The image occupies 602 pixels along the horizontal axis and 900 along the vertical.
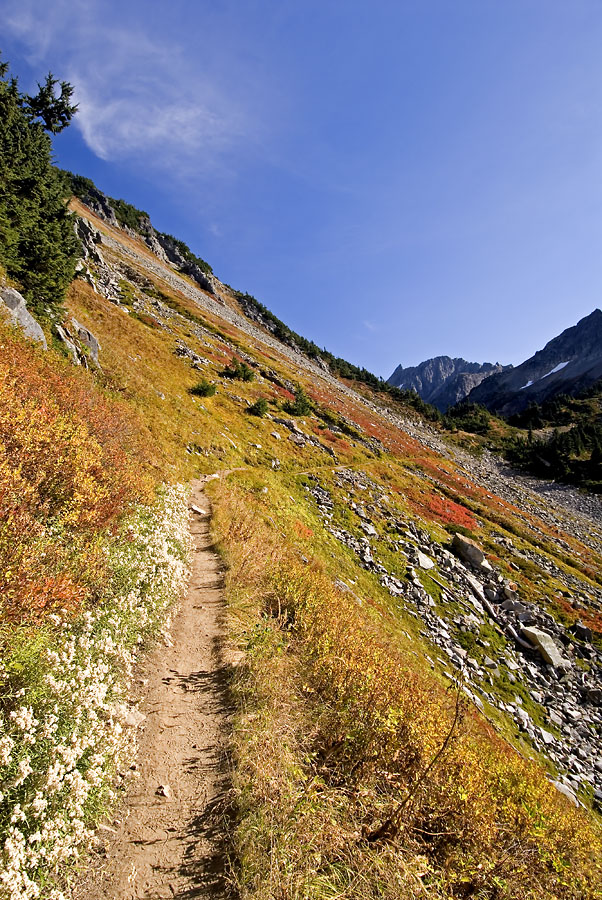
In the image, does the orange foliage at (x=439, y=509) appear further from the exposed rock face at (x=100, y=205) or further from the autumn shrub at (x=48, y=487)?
the exposed rock face at (x=100, y=205)

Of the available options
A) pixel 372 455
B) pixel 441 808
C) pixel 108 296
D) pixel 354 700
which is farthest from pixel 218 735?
pixel 108 296

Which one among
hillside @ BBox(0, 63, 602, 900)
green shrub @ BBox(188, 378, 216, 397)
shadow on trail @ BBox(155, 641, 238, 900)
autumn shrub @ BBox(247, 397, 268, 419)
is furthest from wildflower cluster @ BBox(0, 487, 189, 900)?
autumn shrub @ BBox(247, 397, 268, 419)

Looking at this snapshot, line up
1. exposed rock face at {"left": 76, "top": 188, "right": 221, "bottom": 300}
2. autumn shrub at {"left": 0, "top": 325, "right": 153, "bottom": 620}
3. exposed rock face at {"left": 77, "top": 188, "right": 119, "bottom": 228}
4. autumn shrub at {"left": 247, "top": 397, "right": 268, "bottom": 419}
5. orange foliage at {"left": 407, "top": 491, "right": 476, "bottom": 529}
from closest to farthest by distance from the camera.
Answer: autumn shrub at {"left": 0, "top": 325, "right": 153, "bottom": 620} < orange foliage at {"left": 407, "top": 491, "right": 476, "bottom": 529} < autumn shrub at {"left": 247, "top": 397, "right": 268, "bottom": 419} < exposed rock face at {"left": 77, "top": 188, "right": 119, "bottom": 228} < exposed rock face at {"left": 76, "top": 188, "right": 221, "bottom": 300}

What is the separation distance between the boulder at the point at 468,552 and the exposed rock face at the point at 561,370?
515 ft

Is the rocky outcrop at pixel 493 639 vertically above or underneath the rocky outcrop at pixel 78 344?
underneath

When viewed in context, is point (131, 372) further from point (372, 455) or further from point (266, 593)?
point (372, 455)

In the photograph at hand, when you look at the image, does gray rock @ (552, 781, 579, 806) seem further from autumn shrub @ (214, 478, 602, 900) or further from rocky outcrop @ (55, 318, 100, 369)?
rocky outcrop @ (55, 318, 100, 369)

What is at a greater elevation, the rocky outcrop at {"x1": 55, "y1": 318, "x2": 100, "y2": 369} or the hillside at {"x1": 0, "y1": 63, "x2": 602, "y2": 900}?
the rocky outcrop at {"x1": 55, "y1": 318, "x2": 100, "y2": 369}

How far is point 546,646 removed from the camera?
18.1 metres

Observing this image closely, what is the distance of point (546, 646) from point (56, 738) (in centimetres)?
2213

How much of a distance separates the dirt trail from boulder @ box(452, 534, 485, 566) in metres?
21.1

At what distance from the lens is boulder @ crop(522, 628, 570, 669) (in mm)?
17641

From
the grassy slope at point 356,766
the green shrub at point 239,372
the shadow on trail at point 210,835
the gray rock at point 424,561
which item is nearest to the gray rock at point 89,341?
the grassy slope at point 356,766

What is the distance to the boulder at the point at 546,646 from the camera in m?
17.6
